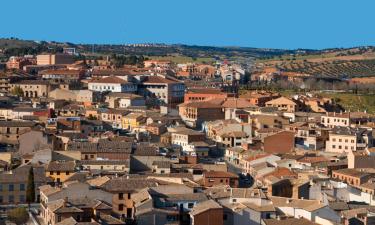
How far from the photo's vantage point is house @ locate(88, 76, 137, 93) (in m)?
60.7

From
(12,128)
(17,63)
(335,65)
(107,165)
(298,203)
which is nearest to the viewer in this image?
(298,203)

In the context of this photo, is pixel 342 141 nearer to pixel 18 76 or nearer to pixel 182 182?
pixel 182 182

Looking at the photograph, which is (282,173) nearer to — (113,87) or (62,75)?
(113,87)

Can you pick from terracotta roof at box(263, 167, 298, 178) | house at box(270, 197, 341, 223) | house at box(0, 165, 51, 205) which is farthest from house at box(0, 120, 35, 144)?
house at box(270, 197, 341, 223)

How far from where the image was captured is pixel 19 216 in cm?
2641

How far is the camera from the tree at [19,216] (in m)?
26.3

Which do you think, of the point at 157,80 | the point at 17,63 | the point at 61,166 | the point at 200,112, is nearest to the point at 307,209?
the point at 61,166

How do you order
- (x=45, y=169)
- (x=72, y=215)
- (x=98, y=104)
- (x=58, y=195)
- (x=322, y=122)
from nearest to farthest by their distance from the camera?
(x=72, y=215), (x=58, y=195), (x=45, y=169), (x=322, y=122), (x=98, y=104)

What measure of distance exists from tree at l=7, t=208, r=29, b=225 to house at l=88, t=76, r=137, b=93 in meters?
33.8

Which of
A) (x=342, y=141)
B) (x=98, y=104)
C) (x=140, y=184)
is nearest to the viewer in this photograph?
(x=140, y=184)

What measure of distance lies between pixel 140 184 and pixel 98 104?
26.6 meters

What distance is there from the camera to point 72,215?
25.0m

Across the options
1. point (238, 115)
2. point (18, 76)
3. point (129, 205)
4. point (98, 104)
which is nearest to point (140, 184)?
point (129, 205)

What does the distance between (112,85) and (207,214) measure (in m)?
35.9
